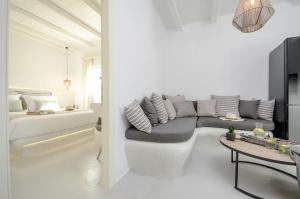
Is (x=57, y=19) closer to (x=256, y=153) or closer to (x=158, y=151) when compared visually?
(x=158, y=151)

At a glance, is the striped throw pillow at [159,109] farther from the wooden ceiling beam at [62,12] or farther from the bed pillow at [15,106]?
the bed pillow at [15,106]

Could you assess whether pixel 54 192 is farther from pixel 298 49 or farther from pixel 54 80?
pixel 54 80

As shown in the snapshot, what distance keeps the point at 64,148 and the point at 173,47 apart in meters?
3.49

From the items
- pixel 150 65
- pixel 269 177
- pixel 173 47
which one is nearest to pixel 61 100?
pixel 150 65

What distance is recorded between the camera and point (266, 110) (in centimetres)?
288

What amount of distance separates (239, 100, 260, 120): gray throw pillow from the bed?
3.31 m

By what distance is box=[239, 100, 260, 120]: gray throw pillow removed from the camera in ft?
9.97

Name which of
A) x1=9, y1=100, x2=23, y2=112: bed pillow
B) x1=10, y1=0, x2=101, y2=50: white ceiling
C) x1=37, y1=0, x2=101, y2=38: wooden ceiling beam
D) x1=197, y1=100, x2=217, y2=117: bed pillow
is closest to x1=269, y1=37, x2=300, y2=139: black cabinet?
x1=197, y1=100, x2=217, y2=117: bed pillow

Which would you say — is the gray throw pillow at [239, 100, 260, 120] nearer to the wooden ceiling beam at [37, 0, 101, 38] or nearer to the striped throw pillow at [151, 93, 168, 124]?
the striped throw pillow at [151, 93, 168, 124]

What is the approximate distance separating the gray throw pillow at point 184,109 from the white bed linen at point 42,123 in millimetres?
2054

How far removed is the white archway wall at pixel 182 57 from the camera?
1.89m

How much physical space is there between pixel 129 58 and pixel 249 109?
262 cm

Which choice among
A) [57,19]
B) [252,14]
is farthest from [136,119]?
[57,19]

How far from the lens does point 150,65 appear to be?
3035mm
